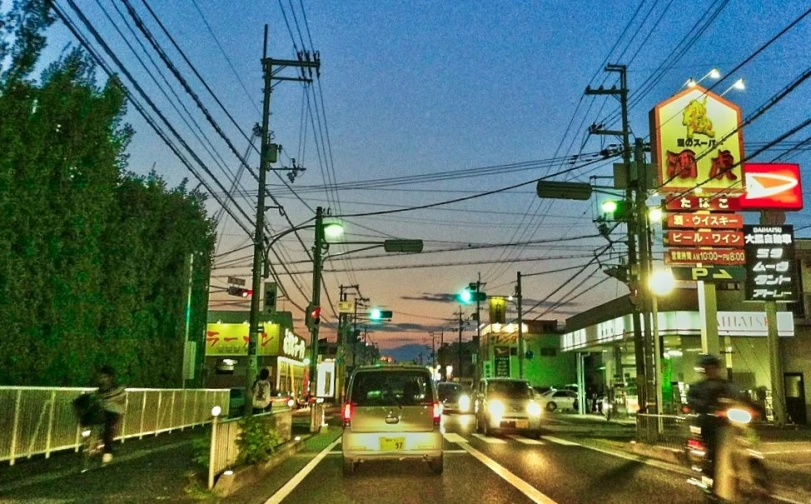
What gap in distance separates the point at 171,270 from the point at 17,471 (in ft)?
39.8

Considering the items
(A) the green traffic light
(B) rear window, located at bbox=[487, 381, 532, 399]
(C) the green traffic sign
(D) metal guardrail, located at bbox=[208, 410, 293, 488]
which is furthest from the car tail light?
(C) the green traffic sign

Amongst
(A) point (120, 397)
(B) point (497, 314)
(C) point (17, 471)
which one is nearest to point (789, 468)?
(A) point (120, 397)

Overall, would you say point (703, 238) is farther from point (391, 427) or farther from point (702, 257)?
point (391, 427)

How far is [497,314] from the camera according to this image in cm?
3878

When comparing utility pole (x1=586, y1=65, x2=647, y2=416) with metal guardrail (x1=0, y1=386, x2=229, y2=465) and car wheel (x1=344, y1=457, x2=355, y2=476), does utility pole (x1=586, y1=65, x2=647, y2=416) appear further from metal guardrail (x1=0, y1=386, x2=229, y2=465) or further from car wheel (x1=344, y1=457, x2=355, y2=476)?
metal guardrail (x1=0, y1=386, x2=229, y2=465)

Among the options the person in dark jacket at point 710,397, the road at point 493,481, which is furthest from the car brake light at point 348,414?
the person in dark jacket at point 710,397

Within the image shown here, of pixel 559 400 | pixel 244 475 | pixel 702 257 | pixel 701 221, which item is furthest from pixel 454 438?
pixel 559 400

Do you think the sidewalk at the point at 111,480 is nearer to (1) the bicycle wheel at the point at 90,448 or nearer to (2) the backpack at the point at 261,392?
(1) the bicycle wheel at the point at 90,448

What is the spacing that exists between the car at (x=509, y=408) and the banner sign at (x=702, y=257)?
21.7ft

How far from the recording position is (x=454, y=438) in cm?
2148

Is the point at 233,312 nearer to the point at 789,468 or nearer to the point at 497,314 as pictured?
the point at 497,314

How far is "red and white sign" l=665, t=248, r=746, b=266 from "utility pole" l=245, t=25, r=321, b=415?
43.5 feet

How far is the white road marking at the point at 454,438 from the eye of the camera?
20261mm

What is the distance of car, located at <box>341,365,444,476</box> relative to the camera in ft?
39.4
